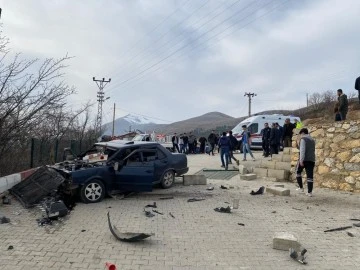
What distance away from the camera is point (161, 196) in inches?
409

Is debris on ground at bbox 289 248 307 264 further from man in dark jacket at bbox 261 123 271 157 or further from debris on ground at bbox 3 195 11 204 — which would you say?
man in dark jacket at bbox 261 123 271 157

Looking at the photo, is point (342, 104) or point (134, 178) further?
point (342, 104)

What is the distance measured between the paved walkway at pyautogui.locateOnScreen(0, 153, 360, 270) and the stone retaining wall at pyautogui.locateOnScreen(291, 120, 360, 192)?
1451 millimetres

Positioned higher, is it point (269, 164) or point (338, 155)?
point (338, 155)

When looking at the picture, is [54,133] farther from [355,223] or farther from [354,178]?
[355,223]

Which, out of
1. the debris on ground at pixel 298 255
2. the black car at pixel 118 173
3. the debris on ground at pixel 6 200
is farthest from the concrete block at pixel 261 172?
the debris on ground at pixel 6 200

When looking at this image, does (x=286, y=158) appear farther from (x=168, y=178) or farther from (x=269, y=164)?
(x=168, y=178)

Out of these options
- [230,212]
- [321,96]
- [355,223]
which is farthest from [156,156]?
[321,96]

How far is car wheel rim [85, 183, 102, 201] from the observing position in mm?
9164

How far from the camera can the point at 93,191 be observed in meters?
→ 9.24

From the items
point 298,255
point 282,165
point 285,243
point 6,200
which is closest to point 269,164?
point 282,165

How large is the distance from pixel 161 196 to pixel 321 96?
5689 centimetres

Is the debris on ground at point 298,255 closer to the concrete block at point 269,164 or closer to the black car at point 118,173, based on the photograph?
the black car at point 118,173

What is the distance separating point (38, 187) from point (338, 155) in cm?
839
